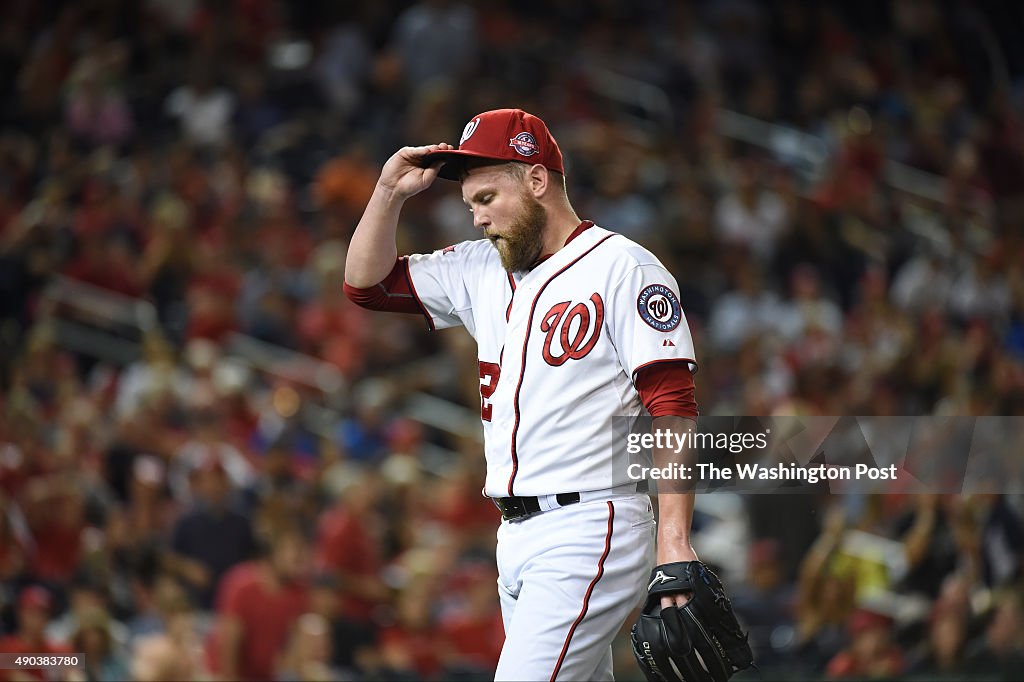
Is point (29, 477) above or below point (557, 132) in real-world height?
below

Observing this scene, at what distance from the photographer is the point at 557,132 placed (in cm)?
933

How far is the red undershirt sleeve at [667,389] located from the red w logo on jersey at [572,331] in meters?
0.15

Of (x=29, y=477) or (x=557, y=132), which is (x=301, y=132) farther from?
(x=29, y=477)

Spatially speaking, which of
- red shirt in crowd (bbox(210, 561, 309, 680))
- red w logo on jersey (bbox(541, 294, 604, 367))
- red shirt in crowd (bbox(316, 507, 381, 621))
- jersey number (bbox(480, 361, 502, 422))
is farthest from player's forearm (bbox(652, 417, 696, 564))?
red shirt in crowd (bbox(316, 507, 381, 621))

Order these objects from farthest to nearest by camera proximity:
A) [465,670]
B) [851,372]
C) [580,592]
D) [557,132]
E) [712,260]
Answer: [557,132], [712,260], [851,372], [465,670], [580,592]

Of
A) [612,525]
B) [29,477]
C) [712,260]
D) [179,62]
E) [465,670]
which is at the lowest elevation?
[465,670]

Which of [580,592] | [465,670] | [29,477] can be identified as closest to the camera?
[580,592]

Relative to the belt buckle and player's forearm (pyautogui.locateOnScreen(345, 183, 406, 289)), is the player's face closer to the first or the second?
player's forearm (pyautogui.locateOnScreen(345, 183, 406, 289))

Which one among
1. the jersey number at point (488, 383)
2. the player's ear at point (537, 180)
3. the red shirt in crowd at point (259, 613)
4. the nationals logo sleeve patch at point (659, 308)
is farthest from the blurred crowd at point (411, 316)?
the player's ear at point (537, 180)

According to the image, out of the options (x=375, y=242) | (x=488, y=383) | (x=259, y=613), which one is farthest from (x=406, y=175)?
(x=259, y=613)

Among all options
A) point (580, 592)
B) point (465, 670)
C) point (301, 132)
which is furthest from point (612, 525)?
point (301, 132)

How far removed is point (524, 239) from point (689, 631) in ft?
3.28

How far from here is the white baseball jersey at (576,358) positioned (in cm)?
294

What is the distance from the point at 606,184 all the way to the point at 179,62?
11.2ft
